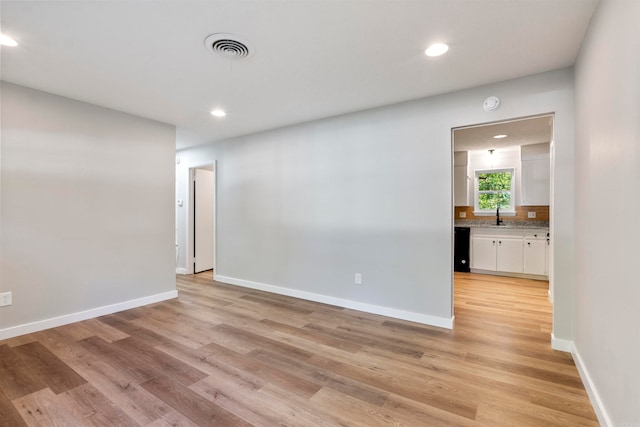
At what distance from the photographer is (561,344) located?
98.2 inches

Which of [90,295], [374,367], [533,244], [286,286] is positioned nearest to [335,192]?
[286,286]

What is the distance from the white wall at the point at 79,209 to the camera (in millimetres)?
2803

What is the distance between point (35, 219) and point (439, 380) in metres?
3.99

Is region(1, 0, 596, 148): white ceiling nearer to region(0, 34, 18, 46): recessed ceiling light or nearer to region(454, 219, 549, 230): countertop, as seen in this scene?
region(0, 34, 18, 46): recessed ceiling light

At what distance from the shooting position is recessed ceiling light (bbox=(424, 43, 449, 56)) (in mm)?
2141

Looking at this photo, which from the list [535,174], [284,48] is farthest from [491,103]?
[535,174]

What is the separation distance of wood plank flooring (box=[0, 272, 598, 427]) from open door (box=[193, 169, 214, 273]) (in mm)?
2340

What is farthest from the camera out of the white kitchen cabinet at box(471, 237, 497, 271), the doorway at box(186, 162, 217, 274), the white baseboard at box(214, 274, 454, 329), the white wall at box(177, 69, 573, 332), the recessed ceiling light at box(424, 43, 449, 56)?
the doorway at box(186, 162, 217, 274)

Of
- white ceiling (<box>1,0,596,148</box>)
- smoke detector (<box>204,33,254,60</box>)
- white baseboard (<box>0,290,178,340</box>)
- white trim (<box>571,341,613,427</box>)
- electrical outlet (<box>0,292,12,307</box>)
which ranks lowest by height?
white baseboard (<box>0,290,178,340</box>)

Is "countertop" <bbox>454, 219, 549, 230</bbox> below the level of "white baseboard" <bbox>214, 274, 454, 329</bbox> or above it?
above

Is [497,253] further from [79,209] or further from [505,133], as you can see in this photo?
[79,209]

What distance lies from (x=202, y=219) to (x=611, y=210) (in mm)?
5742

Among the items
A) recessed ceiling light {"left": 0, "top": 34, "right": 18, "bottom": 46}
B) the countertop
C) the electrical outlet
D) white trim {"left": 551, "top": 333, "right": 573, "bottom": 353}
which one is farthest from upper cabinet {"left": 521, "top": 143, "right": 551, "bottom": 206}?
the electrical outlet

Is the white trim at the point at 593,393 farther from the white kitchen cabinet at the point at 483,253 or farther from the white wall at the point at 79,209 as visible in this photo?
the white wall at the point at 79,209
